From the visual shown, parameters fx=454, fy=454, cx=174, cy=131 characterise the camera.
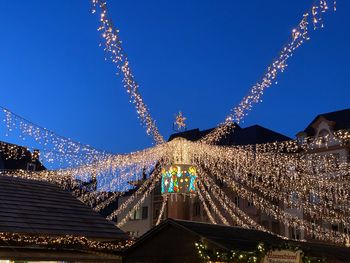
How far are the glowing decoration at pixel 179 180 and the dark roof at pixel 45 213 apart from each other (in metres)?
2.50

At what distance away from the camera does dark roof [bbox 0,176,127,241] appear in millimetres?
12438

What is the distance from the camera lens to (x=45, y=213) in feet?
44.3

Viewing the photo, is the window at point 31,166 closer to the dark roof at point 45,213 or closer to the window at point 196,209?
the window at point 196,209

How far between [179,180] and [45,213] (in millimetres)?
4662

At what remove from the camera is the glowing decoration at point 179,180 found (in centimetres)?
1577

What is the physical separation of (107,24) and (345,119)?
2814 centimetres

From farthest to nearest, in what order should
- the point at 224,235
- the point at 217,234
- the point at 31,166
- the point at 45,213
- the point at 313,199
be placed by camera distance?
the point at 31,166 → the point at 313,199 → the point at 45,213 → the point at 224,235 → the point at 217,234

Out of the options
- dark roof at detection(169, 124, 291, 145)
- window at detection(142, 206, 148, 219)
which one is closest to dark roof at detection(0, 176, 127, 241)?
dark roof at detection(169, 124, 291, 145)

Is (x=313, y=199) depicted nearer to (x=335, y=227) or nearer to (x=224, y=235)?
(x=335, y=227)

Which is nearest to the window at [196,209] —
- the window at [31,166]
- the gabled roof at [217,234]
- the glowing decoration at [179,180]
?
the window at [31,166]

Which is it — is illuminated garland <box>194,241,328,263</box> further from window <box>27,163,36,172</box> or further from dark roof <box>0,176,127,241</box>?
window <box>27,163,36,172</box>

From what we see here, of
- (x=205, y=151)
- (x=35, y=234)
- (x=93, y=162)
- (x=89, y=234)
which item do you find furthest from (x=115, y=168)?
(x=35, y=234)

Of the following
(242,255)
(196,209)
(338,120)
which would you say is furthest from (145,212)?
(242,255)

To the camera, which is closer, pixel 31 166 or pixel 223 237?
pixel 223 237
